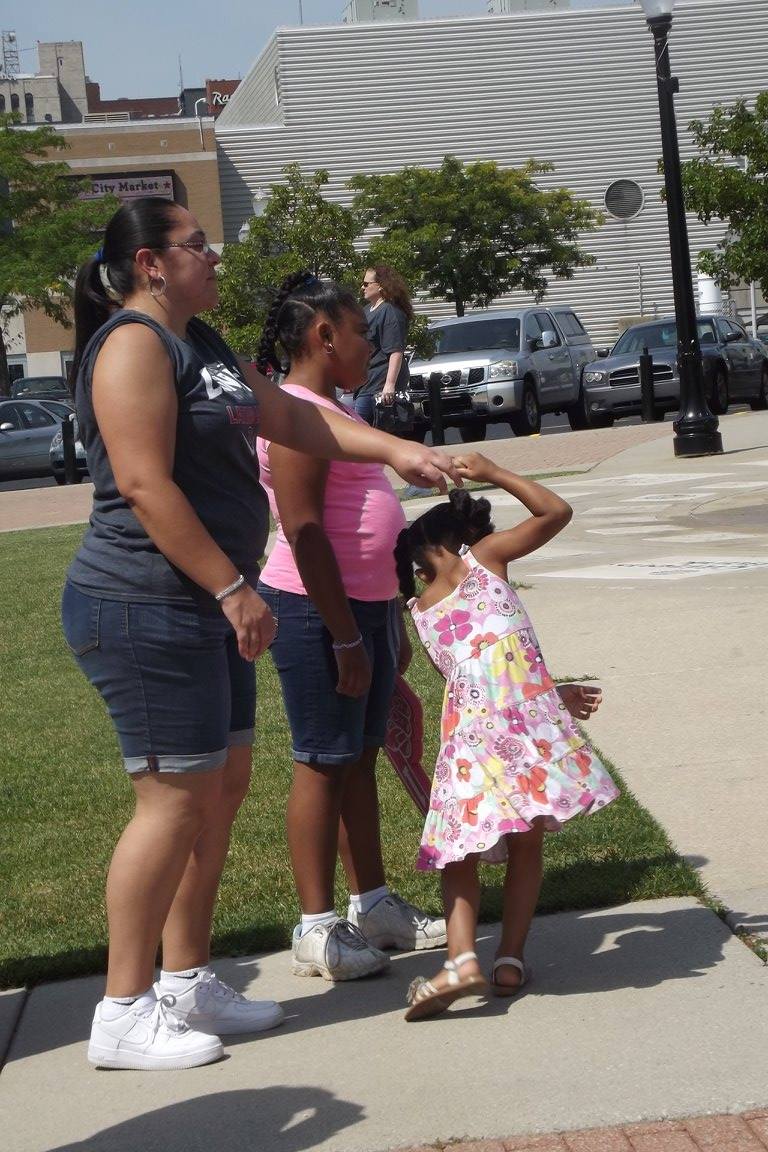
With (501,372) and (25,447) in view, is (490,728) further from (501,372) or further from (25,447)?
(25,447)

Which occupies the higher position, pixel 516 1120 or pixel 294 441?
pixel 294 441

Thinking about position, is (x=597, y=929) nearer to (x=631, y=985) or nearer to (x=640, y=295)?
(x=631, y=985)

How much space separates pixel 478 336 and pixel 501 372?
1.60 meters

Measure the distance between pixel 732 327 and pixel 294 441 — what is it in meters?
23.1

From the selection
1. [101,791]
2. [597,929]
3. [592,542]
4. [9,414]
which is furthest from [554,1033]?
[9,414]

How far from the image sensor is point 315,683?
3969 mm

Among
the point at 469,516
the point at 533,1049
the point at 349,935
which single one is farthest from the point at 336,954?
the point at 469,516

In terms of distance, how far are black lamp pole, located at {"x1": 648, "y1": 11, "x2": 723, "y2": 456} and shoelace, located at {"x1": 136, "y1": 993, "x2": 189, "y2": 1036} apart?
13751 millimetres

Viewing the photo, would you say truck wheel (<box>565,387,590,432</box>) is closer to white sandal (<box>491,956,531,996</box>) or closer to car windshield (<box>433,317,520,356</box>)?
car windshield (<box>433,317,520,356</box>)

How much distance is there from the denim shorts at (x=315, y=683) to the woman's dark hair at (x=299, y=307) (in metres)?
0.64

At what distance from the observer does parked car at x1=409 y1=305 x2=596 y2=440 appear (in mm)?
23734

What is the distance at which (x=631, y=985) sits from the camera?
378 centimetres

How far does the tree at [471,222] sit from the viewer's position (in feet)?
151

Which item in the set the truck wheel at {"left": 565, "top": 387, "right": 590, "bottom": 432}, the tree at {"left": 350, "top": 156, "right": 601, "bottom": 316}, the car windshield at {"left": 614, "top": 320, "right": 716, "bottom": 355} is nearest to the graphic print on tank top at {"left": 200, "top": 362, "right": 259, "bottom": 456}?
the truck wheel at {"left": 565, "top": 387, "right": 590, "bottom": 432}
